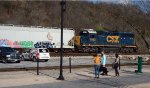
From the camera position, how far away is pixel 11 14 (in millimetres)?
75438

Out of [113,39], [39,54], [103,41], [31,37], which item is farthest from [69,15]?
[39,54]

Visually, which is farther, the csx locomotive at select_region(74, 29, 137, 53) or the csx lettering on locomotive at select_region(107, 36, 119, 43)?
the csx lettering on locomotive at select_region(107, 36, 119, 43)

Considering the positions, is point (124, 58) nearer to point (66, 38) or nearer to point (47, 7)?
point (66, 38)

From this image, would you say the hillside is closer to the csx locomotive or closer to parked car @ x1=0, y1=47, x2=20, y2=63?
the csx locomotive

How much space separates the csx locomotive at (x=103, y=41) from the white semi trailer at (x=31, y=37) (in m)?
1.73

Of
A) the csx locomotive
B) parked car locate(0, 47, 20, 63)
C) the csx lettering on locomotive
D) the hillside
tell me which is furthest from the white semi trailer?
the hillside

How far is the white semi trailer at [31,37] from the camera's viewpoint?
4912 cm

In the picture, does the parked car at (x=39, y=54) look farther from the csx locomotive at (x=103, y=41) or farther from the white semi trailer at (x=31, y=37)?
the csx locomotive at (x=103, y=41)

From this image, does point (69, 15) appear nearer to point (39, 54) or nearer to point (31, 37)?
point (31, 37)

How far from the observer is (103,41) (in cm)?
5916

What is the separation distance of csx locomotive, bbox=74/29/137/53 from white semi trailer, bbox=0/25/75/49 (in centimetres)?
173

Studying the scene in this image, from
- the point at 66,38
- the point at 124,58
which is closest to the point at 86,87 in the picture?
the point at 124,58

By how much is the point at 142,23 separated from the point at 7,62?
45.9 ft

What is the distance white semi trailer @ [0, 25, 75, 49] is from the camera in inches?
1934
